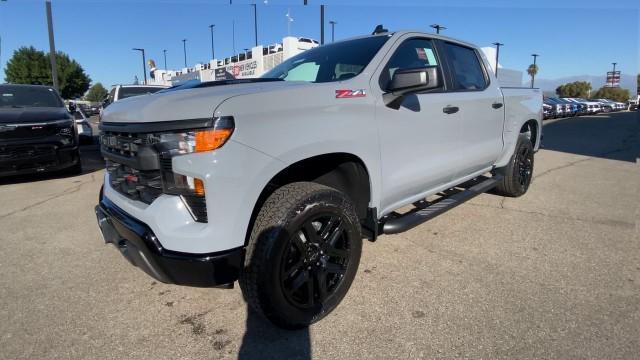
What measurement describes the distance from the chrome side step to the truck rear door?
0.62 ft

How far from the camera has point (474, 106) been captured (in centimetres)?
369

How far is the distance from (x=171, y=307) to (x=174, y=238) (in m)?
0.94

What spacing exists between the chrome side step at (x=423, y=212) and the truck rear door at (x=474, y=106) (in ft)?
0.62

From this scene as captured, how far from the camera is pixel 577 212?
461 centimetres

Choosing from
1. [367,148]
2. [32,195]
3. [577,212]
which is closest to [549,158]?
[577,212]

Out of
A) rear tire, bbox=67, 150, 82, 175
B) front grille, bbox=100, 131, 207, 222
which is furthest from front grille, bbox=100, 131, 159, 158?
rear tire, bbox=67, 150, 82, 175

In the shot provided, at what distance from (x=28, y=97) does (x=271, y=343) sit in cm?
748

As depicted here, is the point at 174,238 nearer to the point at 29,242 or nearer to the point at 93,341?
the point at 93,341

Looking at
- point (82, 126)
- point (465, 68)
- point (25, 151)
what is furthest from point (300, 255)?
point (82, 126)

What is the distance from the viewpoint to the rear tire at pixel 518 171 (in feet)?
15.6

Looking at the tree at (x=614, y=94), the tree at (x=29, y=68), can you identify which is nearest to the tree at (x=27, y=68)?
the tree at (x=29, y=68)

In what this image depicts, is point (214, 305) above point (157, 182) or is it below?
below

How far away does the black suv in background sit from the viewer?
5.86 metres

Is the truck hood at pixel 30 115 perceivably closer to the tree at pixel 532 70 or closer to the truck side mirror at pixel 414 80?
the truck side mirror at pixel 414 80
